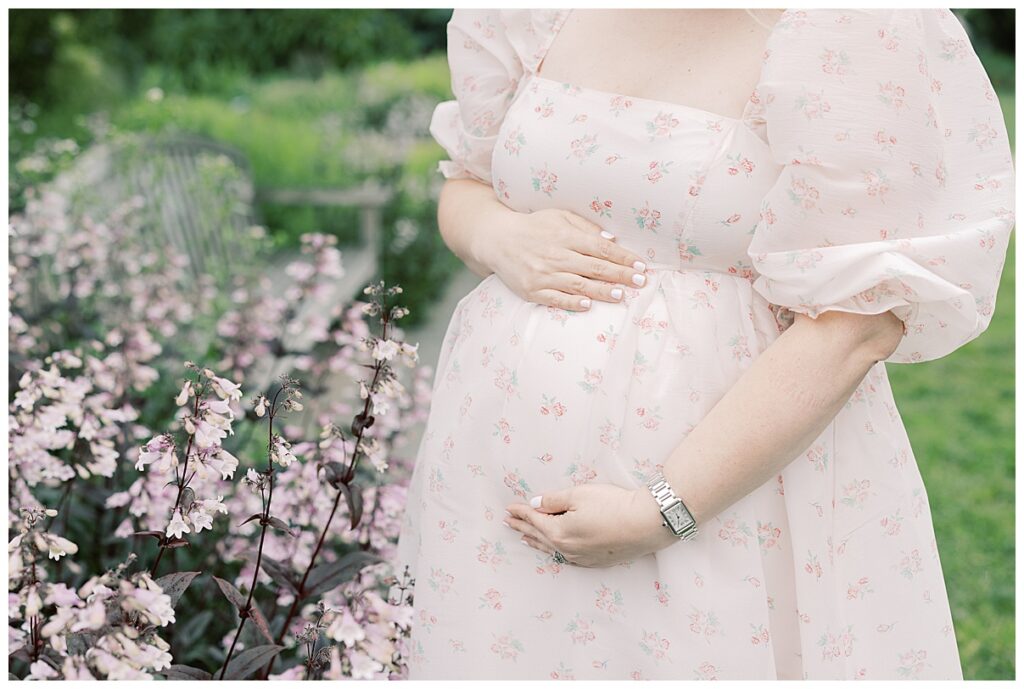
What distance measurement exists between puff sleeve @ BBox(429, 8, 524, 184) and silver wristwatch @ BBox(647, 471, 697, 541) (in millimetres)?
734

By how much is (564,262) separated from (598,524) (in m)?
0.40

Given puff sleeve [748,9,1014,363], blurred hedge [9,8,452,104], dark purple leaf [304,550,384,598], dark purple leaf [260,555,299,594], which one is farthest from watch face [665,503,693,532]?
blurred hedge [9,8,452,104]

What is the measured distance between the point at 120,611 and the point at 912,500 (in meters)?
1.16

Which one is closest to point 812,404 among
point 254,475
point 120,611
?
point 254,475

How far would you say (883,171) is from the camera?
1332 mm

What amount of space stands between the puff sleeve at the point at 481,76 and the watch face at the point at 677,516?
761mm

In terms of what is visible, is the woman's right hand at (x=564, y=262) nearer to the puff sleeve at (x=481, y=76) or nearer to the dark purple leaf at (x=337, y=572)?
the puff sleeve at (x=481, y=76)

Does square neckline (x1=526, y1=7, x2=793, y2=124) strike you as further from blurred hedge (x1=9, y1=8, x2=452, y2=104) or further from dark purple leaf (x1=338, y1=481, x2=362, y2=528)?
blurred hedge (x1=9, y1=8, x2=452, y2=104)

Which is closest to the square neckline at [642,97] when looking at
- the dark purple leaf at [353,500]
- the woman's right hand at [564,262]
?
the woman's right hand at [564,262]

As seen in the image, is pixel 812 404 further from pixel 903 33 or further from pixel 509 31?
pixel 509 31

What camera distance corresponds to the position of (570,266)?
1.55 metres

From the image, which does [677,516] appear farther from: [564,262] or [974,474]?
[974,474]

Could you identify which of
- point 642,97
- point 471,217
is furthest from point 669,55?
point 471,217

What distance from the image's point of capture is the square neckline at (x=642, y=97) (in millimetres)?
1423
